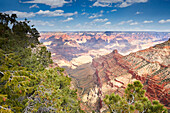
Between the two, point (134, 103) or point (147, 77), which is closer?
point (134, 103)

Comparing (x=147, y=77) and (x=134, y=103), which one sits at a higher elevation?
(x=134, y=103)

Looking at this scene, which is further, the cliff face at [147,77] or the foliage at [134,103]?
the cliff face at [147,77]

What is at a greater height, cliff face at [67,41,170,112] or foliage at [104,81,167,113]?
foliage at [104,81,167,113]

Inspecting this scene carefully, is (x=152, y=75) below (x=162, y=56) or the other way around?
below

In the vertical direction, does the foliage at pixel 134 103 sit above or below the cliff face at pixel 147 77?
above

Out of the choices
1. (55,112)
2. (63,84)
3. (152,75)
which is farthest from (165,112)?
(152,75)

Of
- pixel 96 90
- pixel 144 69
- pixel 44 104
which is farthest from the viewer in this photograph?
pixel 96 90

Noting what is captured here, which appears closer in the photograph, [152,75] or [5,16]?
[5,16]

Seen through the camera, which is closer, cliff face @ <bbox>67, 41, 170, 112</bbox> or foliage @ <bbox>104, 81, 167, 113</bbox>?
foliage @ <bbox>104, 81, 167, 113</bbox>

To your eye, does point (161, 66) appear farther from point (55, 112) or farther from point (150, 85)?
point (55, 112)

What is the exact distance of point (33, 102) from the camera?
8766 mm

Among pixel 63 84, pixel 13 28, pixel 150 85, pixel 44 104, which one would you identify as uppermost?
pixel 13 28

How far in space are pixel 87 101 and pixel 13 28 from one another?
38.0m

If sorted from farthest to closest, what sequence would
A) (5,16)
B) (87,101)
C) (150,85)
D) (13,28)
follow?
(87,101), (150,85), (13,28), (5,16)
